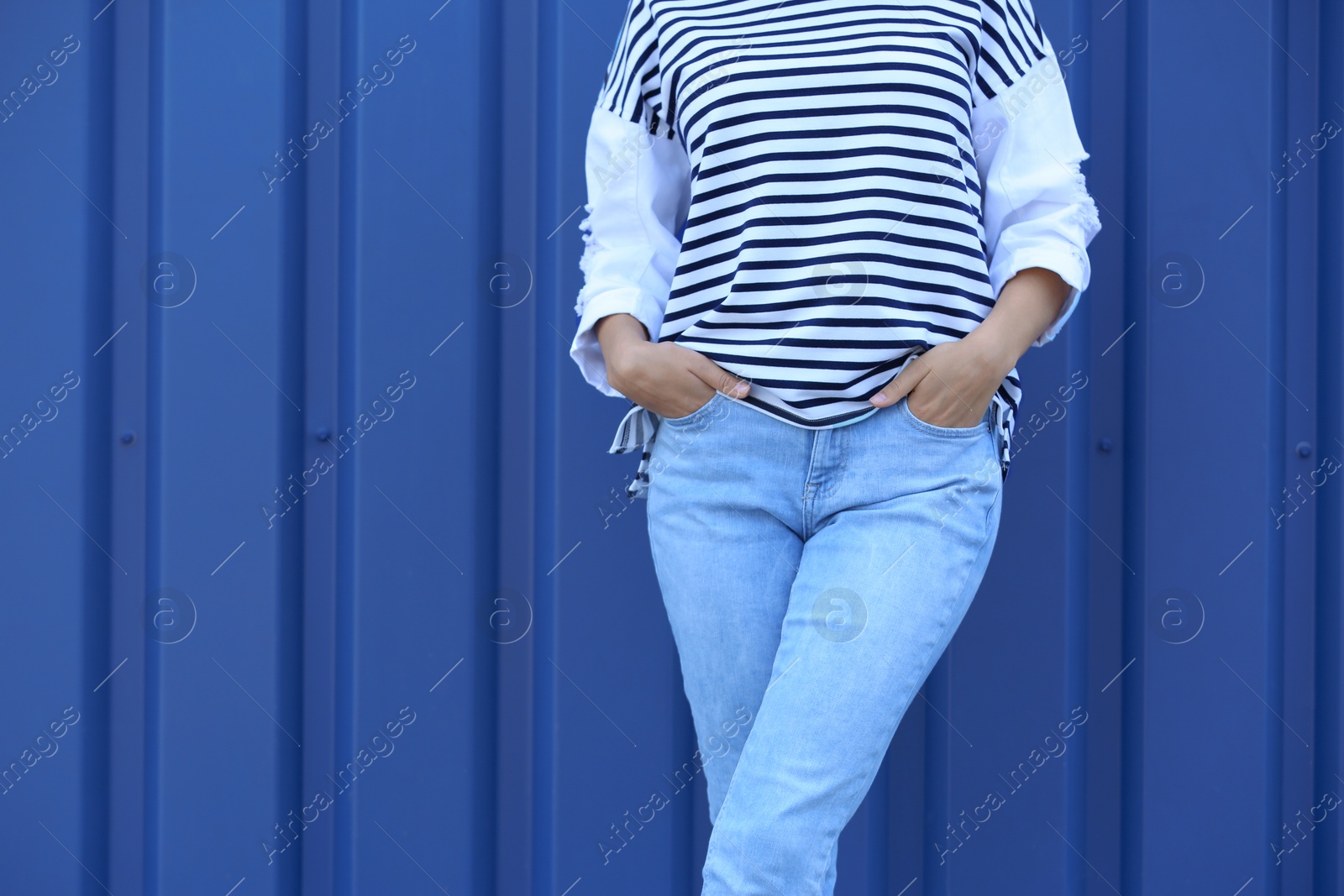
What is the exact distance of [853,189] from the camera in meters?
0.93

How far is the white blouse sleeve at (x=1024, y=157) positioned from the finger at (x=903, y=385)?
0.16 meters

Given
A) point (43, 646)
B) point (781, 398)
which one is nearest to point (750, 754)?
point (781, 398)

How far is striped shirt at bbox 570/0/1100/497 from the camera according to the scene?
92 cm

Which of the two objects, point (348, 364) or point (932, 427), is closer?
point (932, 427)

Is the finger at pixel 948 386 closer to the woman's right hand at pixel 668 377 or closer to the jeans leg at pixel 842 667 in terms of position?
the jeans leg at pixel 842 667

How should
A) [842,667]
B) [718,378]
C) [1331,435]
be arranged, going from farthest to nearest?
[1331,435] < [718,378] < [842,667]

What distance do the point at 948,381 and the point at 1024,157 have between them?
0.29 metres

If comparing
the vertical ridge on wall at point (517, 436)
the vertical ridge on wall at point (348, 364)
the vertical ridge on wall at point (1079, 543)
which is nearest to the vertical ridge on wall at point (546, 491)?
the vertical ridge on wall at point (517, 436)

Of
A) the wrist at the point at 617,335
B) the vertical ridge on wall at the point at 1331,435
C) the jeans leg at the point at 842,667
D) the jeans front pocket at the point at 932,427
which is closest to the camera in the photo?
the jeans leg at the point at 842,667

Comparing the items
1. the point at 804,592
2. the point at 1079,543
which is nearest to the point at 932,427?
the point at 804,592

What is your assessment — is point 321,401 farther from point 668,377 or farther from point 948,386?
point 948,386

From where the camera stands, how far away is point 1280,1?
146cm

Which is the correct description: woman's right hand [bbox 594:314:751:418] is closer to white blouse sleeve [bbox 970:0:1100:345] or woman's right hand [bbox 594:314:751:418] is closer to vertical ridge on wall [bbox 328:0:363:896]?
white blouse sleeve [bbox 970:0:1100:345]

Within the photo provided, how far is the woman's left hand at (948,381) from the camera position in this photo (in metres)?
0.91
